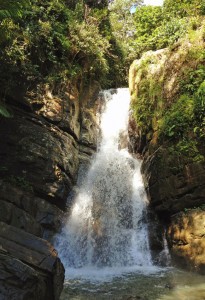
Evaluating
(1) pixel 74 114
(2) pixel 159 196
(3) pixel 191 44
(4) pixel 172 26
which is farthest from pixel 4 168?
(4) pixel 172 26

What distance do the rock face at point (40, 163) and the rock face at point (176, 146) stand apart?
311 cm

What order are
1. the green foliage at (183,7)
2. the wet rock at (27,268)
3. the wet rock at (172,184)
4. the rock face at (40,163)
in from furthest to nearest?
the green foliage at (183,7) → the wet rock at (172,184) → the rock face at (40,163) → the wet rock at (27,268)

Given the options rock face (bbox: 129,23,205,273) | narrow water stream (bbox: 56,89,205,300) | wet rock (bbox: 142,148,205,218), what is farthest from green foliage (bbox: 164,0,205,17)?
wet rock (bbox: 142,148,205,218)

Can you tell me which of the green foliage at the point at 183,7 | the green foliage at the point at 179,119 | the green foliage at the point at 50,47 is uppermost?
the green foliage at the point at 183,7

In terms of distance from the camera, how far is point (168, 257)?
37.2 ft

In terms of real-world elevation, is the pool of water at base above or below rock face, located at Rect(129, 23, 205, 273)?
below

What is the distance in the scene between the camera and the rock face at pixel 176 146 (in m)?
11.0

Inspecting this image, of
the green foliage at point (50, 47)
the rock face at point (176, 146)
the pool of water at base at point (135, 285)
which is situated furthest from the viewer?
the green foliage at point (50, 47)

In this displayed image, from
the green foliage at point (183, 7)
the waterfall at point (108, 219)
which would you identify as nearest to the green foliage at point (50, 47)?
the waterfall at point (108, 219)

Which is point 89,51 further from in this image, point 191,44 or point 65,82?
A: point 191,44

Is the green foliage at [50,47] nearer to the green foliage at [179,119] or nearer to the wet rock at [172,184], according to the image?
the green foliage at [179,119]

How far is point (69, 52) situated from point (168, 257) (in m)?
10.3

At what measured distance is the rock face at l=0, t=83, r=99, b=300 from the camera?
33.8 ft

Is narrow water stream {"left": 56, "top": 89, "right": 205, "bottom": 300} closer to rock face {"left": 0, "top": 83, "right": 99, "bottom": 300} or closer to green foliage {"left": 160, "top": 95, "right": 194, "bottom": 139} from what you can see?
rock face {"left": 0, "top": 83, "right": 99, "bottom": 300}
